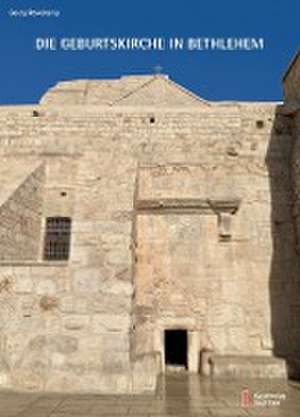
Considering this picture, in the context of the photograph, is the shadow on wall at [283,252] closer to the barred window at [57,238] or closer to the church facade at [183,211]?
the church facade at [183,211]

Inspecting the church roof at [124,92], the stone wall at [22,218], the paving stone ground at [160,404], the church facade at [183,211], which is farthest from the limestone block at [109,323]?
the church roof at [124,92]

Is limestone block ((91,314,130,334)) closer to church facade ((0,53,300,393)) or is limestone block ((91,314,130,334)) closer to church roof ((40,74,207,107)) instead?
church facade ((0,53,300,393))

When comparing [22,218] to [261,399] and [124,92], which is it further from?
[124,92]

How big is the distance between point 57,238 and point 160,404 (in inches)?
215

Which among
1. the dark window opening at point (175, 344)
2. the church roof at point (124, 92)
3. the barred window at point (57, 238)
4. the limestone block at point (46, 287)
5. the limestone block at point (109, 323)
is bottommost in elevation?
the dark window opening at point (175, 344)

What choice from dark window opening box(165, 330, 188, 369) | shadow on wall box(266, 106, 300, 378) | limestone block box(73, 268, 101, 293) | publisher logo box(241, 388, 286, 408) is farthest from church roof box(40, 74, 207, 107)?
publisher logo box(241, 388, 286, 408)

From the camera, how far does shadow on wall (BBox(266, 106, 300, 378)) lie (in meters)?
9.23

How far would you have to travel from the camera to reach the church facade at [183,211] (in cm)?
867

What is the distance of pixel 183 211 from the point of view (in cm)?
1002

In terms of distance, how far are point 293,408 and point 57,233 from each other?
251 inches

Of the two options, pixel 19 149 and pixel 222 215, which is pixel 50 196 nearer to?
pixel 19 149

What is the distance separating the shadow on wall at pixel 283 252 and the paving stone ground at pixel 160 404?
7.53ft

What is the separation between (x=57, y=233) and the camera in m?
10.0

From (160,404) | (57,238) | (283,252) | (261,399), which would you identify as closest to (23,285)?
(160,404)
